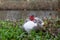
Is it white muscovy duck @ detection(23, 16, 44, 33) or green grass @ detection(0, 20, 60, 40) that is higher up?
white muscovy duck @ detection(23, 16, 44, 33)

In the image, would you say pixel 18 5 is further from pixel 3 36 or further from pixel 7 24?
pixel 3 36

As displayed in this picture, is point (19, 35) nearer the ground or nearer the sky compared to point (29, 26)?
nearer the ground

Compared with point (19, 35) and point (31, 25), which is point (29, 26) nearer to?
point (31, 25)

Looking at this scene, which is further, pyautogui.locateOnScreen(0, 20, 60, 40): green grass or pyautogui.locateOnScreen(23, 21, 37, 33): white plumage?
pyautogui.locateOnScreen(23, 21, 37, 33): white plumage

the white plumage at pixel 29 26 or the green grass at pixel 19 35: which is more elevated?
the white plumage at pixel 29 26

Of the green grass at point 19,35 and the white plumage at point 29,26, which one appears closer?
the green grass at point 19,35

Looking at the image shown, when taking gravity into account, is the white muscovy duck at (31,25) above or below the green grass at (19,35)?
above

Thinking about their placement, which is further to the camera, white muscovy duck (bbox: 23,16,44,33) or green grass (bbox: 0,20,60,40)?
white muscovy duck (bbox: 23,16,44,33)

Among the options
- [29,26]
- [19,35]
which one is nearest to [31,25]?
[29,26]

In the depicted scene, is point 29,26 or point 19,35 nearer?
point 19,35

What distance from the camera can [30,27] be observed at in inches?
180

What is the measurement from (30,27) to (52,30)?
18.0 inches

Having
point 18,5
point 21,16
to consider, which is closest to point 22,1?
point 18,5

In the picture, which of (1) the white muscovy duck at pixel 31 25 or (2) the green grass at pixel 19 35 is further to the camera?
(1) the white muscovy duck at pixel 31 25
